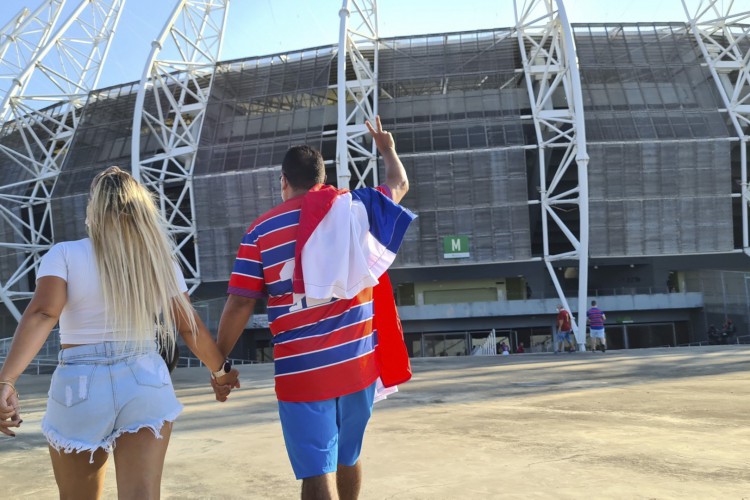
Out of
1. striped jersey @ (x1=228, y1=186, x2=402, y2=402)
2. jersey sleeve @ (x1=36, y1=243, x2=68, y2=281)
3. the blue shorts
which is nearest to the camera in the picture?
jersey sleeve @ (x1=36, y1=243, x2=68, y2=281)

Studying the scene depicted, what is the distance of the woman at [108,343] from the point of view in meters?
2.32

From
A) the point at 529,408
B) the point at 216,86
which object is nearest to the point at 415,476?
the point at 529,408

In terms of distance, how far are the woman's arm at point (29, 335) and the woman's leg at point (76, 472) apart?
0.21 m

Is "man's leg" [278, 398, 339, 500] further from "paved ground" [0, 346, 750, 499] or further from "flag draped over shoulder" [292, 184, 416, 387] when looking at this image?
"paved ground" [0, 346, 750, 499]

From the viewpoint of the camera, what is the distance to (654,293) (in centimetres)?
3291

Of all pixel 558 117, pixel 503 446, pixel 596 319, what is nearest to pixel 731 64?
pixel 558 117

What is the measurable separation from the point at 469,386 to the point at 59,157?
128ft

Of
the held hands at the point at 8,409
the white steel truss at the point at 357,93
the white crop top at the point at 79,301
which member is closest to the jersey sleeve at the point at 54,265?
the white crop top at the point at 79,301

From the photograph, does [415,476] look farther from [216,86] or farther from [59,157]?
[59,157]

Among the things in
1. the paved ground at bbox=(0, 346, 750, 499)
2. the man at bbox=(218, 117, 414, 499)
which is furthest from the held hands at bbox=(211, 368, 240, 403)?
the paved ground at bbox=(0, 346, 750, 499)

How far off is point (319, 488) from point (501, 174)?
100 ft

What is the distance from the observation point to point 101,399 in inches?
91.5

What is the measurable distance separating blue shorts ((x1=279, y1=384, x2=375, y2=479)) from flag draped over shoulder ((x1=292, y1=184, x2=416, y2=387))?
228mm

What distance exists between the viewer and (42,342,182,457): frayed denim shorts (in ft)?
7.59
